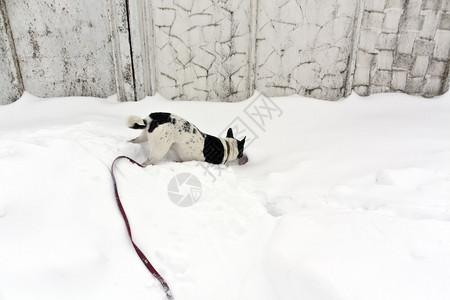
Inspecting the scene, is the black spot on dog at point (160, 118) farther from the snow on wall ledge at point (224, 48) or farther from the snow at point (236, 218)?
the snow on wall ledge at point (224, 48)

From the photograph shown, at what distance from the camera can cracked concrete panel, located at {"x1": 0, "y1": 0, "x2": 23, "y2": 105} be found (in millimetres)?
2889

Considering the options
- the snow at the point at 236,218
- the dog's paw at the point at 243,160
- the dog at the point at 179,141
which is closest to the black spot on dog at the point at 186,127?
the dog at the point at 179,141

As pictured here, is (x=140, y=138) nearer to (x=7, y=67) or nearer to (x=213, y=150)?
(x=213, y=150)

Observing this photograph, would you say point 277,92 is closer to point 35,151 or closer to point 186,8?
point 186,8

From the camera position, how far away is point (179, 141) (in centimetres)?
234

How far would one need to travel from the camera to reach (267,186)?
228 centimetres

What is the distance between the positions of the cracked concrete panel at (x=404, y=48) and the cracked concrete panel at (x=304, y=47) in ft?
0.56

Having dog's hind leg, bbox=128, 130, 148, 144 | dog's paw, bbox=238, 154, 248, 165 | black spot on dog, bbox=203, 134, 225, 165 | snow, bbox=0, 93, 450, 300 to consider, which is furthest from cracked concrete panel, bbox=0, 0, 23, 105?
dog's paw, bbox=238, 154, 248, 165

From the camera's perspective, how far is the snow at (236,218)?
133 cm

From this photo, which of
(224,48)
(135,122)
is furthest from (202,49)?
(135,122)

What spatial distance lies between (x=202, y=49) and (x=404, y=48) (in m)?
1.89

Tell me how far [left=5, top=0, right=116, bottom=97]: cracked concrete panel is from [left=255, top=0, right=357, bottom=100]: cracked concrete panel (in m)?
1.44

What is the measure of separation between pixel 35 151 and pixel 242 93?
6.42 feet

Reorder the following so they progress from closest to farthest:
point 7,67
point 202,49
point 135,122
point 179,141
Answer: point 135,122 → point 179,141 → point 7,67 → point 202,49
